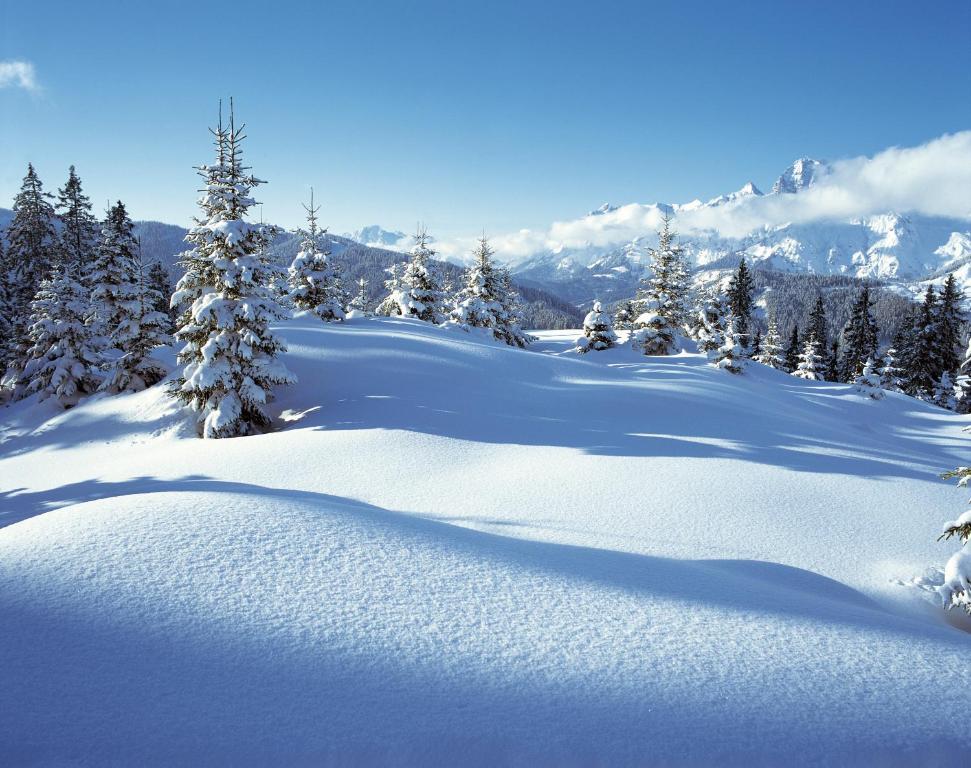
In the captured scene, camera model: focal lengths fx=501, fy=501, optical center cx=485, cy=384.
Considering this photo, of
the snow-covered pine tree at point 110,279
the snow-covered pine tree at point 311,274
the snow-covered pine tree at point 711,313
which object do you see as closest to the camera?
the snow-covered pine tree at point 110,279

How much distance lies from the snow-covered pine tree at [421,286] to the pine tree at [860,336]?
148 feet

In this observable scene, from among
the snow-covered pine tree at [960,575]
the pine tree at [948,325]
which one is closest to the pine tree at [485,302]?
the snow-covered pine tree at [960,575]

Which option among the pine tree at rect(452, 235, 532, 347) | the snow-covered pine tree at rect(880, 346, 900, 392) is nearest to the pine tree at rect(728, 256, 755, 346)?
the snow-covered pine tree at rect(880, 346, 900, 392)

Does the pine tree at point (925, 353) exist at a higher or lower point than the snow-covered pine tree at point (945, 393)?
higher

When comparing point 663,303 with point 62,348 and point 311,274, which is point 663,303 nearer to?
point 311,274

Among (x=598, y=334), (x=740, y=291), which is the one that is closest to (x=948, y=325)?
(x=740, y=291)

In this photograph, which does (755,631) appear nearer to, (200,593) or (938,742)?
(938,742)

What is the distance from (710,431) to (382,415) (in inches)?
333

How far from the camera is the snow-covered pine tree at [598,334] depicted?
3638 cm

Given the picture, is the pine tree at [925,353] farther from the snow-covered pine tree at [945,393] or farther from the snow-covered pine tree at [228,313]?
the snow-covered pine tree at [228,313]

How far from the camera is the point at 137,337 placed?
21156mm

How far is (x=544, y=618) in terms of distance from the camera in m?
3.79

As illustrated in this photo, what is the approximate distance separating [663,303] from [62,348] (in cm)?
3316

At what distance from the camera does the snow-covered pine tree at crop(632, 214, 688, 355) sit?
111 ft
